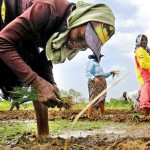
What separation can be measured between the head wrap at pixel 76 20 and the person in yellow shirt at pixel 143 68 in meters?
5.09

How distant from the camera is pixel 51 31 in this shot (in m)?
4.34

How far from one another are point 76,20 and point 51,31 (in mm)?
285

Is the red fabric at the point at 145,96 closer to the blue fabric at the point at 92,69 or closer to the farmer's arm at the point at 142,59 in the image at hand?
the farmer's arm at the point at 142,59

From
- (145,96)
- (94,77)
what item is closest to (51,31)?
(145,96)

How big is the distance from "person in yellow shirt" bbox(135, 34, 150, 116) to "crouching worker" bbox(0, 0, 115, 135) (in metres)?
5.06

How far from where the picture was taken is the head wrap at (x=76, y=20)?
4.19 m

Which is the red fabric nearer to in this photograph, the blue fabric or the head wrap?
the blue fabric

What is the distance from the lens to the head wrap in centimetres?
419

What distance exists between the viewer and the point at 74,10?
14.1ft

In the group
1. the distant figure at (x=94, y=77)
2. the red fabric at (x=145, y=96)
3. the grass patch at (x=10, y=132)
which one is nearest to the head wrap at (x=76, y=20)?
the grass patch at (x=10, y=132)

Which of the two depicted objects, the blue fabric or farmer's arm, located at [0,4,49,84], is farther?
the blue fabric

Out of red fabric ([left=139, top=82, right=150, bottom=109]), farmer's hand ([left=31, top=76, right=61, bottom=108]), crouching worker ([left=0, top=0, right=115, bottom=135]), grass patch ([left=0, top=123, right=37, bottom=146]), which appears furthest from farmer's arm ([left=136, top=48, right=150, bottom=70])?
farmer's hand ([left=31, top=76, right=61, bottom=108])

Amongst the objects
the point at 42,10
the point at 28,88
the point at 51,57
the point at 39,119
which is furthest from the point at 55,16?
the point at 39,119

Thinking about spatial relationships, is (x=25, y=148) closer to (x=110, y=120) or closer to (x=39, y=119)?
(x=39, y=119)
